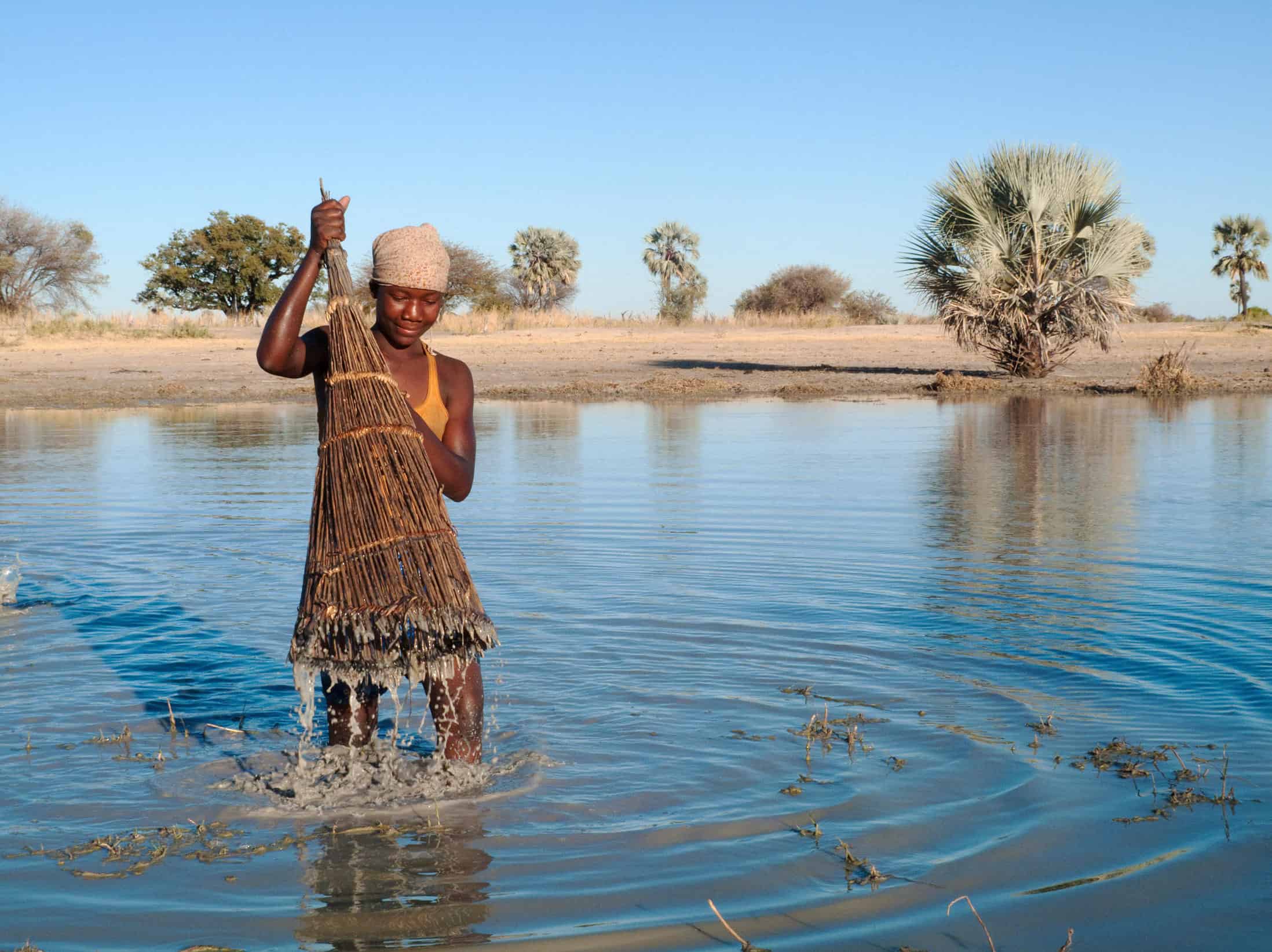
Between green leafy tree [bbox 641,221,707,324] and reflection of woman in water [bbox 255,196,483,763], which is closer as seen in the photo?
reflection of woman in water [bbox 255,196,483,763]

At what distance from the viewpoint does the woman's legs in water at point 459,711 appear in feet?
13.1

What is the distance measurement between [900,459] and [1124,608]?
6167 millimetres

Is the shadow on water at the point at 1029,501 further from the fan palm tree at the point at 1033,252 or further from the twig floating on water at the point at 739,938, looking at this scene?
the fan palm tree at the point at 1033,252

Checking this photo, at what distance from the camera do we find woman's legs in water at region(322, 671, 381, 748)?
404 cm

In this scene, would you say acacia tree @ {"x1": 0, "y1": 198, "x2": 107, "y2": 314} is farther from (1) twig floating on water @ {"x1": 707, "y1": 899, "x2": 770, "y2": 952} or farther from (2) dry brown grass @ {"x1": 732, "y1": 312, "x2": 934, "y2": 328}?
(1) twig floating on water @ {"x1": 707, "y1": 899, "x2": 770, "y2": 952}

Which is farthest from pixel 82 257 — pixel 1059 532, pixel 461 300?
pixel 1059 532

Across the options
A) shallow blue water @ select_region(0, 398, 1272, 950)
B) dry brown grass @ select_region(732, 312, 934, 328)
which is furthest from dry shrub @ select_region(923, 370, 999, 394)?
dry brown grass @ select_region(732, 312, 934, 328)

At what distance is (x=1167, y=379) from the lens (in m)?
21.2

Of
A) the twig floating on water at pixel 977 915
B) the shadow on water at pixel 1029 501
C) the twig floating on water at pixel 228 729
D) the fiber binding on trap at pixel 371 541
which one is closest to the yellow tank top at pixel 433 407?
the fiber binding on trap at pixel 371 541

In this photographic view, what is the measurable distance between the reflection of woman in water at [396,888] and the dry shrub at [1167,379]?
766 inches

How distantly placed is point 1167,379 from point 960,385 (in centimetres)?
327

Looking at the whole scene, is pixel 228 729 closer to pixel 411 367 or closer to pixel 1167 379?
pixel 411 367

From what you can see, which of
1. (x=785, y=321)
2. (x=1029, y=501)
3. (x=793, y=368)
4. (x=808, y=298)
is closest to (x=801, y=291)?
(x=808, y=298)

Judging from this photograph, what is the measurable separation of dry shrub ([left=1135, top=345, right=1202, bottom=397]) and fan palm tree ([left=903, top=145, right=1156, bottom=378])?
5.35ft
